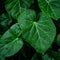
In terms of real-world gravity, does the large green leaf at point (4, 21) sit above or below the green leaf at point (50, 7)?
below

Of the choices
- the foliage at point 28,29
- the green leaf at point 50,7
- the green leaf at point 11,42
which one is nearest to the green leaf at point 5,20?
the foliage at point 28,29

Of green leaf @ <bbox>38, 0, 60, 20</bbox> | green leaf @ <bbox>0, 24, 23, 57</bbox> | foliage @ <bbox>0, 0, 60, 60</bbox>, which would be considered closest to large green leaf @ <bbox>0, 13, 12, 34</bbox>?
foliage @ <bbox>0, 0, 60, 60</bbox>

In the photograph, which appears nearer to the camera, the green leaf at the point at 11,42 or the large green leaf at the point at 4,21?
the green leaf at the point at 11,42

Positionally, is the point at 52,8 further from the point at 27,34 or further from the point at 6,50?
the point at 6,50

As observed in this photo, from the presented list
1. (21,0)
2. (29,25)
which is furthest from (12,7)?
(29,25)

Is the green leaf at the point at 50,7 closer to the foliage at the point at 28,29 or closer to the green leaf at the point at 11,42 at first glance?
the foliage at the point at 28,29

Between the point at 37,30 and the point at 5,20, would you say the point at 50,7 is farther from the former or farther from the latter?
the point at 5,20
